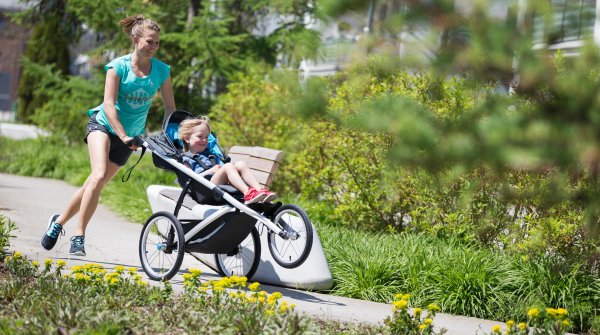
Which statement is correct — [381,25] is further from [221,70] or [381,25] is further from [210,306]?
[221,70]

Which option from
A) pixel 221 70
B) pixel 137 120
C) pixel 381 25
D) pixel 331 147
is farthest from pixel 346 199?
pixel 381 25

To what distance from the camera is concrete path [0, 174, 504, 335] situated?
580cm

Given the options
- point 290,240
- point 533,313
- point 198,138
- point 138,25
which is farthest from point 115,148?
point 533,313

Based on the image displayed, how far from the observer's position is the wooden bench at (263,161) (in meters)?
7.28

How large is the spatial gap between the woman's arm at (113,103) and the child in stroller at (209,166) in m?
0.44

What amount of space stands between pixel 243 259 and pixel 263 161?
95 centimetres

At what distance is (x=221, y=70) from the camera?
14.2 m

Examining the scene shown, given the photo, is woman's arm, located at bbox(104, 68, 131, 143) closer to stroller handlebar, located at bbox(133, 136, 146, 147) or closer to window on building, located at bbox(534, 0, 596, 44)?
stroller handlebar, located at bbox(133, 136, 146, 147)

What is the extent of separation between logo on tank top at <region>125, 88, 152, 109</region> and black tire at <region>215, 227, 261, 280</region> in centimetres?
123

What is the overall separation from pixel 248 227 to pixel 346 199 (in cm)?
307

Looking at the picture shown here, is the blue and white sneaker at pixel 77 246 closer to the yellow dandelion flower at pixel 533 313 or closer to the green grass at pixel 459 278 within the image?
the green grass at pixel 459 278

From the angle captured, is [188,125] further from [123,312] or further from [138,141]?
[123,312]

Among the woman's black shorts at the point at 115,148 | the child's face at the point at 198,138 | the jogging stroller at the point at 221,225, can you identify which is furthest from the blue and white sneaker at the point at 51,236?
the child's face at the point at 198,138

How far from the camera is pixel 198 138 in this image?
22.1ft
